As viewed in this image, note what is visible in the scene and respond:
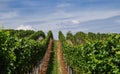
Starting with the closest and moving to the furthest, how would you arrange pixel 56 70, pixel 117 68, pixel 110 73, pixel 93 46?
pixel 117 68 → pixel 110 73 → pixel 93 46 → pixel 56 70

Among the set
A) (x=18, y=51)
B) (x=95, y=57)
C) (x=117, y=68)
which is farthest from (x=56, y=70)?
(x=117, y=68)

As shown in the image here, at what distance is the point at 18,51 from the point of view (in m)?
23.7

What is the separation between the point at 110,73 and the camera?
1914 cm

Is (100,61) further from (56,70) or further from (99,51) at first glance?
(56,70)

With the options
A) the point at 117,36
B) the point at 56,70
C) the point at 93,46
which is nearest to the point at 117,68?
the point at 117,36

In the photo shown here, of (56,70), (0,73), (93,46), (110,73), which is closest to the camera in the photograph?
(0,73)

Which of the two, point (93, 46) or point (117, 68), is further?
point (93, 46)

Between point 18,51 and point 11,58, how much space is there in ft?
19.4

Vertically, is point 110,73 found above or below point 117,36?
below

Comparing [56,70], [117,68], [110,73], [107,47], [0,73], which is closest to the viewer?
[0,73]

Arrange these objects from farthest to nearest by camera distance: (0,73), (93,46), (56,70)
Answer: (56,70) → (93,46) → (0,73)

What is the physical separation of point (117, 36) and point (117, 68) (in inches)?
115

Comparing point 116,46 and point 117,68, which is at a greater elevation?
point 116,46

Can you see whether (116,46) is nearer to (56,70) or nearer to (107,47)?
(107,47)
